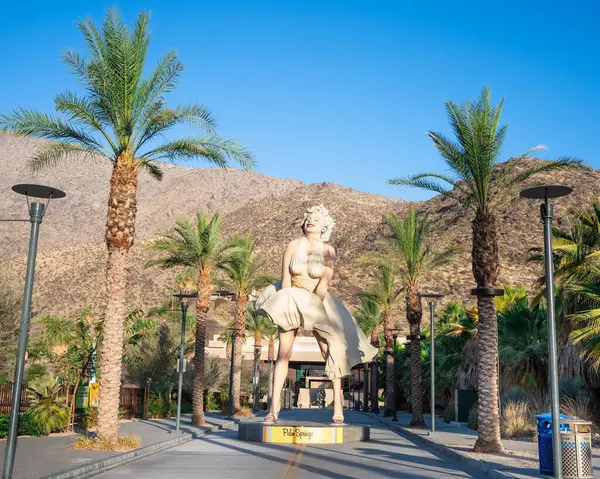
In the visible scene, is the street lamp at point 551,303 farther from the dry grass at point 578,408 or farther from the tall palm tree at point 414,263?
the tall palm tree at point 414,263

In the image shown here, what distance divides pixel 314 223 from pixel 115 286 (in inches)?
248

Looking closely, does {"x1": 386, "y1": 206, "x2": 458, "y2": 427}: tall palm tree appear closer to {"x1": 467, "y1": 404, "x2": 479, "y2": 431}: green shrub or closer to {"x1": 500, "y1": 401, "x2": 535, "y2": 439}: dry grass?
{"x1": 467, "y1": 404, "x2": 479, "y2": 431}: green shrub

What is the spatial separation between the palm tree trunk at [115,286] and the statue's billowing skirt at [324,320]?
177 inches

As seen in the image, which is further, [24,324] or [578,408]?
[578,408]

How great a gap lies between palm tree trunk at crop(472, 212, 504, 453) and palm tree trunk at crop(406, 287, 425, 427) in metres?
11.6

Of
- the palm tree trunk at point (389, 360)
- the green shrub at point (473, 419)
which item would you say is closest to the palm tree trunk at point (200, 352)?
the green shrub at point (473, 419)

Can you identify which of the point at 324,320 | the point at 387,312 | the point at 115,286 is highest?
the point at 387,312

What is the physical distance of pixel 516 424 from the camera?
23484 mm

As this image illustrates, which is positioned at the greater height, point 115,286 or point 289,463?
point 115,286

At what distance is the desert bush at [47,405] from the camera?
21.9 metres

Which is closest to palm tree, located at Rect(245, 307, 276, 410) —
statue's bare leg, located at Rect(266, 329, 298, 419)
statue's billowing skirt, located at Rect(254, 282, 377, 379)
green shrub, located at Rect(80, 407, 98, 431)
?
green shrub, located at Rect(80, 407, 98, 431)

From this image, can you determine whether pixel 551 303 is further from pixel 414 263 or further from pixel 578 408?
pixel 414 263

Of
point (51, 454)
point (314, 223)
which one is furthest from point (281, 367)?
point (51, 454)

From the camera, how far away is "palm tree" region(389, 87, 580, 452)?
18547 mm
